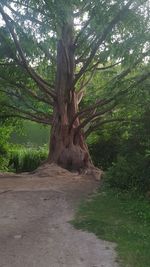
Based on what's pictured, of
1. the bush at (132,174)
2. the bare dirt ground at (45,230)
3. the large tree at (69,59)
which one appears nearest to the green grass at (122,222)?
the bare dirt ground at (45,230)

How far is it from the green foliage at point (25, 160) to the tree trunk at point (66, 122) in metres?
7.91

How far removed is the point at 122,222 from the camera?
23.3 ft

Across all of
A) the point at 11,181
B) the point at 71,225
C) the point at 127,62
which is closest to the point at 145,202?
the point at 71,225

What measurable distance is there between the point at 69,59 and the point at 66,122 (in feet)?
6.55

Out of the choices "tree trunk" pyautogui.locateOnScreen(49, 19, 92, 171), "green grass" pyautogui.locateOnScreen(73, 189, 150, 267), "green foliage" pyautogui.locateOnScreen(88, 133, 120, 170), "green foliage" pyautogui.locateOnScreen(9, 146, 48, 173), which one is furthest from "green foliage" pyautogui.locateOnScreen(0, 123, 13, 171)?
"green grass" pyautogui.locateOnScreen(73, 189, 150, 267)

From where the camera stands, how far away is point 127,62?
10227 mm

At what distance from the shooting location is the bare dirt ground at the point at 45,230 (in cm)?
534

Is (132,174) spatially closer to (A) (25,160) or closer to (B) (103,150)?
(B) (103,150)

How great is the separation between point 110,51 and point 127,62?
0.51 metres

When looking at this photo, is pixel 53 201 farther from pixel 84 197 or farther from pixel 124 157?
pixel 124 157

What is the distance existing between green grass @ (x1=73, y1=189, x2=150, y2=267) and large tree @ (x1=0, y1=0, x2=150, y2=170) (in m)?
3.31

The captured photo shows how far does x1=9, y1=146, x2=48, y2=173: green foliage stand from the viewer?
22016mm

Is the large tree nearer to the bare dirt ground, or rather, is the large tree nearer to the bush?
the bush

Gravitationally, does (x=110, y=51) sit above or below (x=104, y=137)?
above
